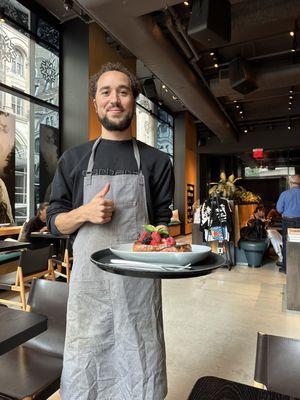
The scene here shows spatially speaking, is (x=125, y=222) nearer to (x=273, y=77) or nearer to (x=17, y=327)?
(x=17, y=327)

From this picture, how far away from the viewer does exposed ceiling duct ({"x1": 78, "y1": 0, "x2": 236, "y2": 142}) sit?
151 inches

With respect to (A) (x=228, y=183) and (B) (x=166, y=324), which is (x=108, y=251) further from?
→ (A) (x=228, y=183)

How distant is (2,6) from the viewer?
543 centimetres

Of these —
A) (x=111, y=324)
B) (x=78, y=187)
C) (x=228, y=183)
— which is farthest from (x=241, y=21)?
(x=111, y=324)

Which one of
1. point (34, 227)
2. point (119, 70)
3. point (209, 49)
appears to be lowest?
point (34, 227)

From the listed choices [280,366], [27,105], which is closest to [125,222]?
[280,366]

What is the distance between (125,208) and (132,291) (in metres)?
0.31

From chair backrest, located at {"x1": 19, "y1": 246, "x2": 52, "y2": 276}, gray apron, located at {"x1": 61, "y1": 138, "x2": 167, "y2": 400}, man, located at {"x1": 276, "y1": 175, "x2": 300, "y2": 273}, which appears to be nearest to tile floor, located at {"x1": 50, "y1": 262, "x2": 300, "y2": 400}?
man, located at {"x1": 276, "y1": 175, "x2": 300, "y2": 273}

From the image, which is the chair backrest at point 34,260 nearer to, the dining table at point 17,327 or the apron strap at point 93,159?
the dining table at point 17,327

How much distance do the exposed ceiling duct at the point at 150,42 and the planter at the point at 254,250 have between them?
349cm

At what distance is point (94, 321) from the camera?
114 cm

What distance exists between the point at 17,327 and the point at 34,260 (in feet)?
7.88

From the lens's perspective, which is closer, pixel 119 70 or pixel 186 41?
pixel 119 70

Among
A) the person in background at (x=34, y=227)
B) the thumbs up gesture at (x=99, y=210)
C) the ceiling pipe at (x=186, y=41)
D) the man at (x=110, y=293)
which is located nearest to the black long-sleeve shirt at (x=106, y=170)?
the man at (x=110, y=293)
